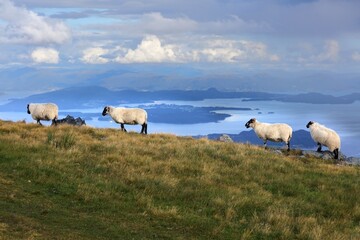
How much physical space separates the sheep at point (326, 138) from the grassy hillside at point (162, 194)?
6.33 m

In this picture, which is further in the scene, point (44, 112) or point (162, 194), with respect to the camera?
point (44, 112)

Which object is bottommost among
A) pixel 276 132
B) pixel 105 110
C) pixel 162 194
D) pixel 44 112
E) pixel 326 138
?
pixel 162 194

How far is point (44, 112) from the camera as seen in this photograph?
27.8 m

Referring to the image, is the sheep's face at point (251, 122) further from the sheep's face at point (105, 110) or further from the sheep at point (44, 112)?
the sheep at point (44, 112)

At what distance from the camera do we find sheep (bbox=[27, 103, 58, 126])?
27.8 metres

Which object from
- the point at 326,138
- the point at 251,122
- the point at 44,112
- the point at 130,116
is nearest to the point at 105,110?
the point at 130,116

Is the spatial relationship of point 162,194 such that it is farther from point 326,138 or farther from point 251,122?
point 251,122

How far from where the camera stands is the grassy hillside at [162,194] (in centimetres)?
949

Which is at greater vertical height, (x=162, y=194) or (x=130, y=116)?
(x=130, y=116)

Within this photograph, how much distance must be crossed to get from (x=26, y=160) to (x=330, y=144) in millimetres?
19013

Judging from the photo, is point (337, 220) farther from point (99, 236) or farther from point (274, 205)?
point (99, 236)

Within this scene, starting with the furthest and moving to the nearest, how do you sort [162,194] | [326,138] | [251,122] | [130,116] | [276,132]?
1. [130,116]
2. [251,122]
3. [276,132]
4. [326,138]
5. [162,194]

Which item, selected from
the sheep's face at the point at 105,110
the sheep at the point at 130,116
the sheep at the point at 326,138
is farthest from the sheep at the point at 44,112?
the sheep at the point at 326,138

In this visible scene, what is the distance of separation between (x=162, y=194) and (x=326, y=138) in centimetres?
1685
